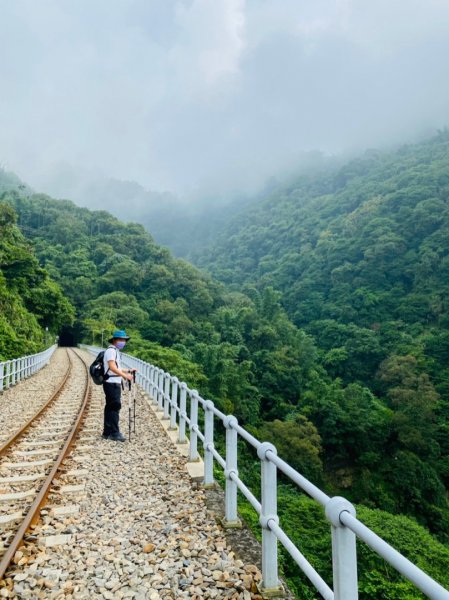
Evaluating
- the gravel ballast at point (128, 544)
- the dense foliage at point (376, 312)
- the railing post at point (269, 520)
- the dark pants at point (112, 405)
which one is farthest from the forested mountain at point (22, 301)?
the dense foliage at point (376, 312)

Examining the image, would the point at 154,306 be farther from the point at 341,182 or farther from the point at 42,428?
the point at 341,182

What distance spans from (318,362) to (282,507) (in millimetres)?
41978

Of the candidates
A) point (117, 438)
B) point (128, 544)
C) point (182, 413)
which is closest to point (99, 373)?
point (117, 438)

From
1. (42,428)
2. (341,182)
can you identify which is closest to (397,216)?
(341,182)

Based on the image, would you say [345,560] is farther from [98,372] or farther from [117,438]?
[117,438]

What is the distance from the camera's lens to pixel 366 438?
1534 inches

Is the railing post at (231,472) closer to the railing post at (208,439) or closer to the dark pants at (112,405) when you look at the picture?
the railing post at (208,439)

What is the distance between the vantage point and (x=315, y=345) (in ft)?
207

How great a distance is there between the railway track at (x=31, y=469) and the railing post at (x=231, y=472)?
1966 millimetres

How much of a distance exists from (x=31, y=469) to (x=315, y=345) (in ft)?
197

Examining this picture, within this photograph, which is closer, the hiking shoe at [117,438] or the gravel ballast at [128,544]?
the gravel ballast at [128,544]

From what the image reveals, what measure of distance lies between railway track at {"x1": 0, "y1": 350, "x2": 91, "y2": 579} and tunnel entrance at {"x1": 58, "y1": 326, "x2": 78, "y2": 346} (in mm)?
62579

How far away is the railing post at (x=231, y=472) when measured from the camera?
13.4 ft

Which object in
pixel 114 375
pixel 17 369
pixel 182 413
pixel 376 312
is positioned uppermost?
pixel 376 312
